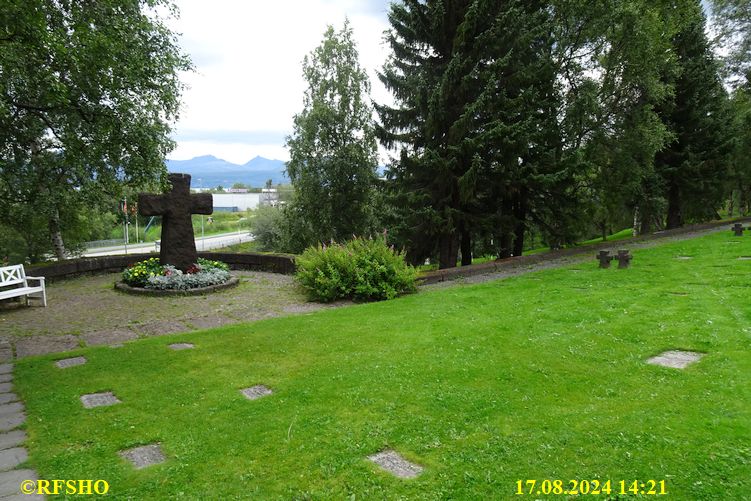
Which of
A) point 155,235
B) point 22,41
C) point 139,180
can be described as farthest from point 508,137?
point 155,235

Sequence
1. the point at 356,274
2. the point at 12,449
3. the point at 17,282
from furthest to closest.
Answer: the point at 356,274 → the point at 17,282 → the point at 12,449

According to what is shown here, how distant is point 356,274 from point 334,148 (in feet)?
37.0

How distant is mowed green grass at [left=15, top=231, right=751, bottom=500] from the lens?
294cm

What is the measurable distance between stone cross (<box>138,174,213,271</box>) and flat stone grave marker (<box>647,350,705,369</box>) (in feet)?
35.4

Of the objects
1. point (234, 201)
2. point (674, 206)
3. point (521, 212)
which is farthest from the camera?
point (234, 201)

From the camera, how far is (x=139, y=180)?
286 inches

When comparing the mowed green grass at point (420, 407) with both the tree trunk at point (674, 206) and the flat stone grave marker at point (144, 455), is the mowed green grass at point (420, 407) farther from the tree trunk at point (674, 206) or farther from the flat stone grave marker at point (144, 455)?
the tree trunk at point (674, 206)

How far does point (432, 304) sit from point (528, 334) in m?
2.58

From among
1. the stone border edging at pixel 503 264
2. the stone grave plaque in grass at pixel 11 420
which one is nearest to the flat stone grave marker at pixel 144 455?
the stone grave plaque in grass at pixel 11 420

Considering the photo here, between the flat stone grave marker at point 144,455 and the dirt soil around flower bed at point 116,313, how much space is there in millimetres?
3760

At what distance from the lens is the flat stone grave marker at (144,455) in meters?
3.26

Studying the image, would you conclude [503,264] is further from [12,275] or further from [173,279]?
[12,275]

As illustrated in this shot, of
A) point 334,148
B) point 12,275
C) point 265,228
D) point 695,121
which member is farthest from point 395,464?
point 265,228

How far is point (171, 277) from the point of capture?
11.2m
